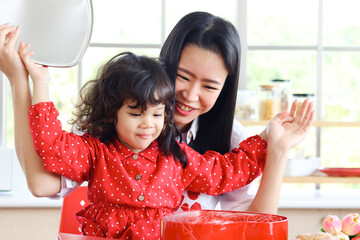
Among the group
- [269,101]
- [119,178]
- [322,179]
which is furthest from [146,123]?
[322,179]

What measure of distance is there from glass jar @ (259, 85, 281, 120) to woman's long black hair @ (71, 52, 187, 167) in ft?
5.17

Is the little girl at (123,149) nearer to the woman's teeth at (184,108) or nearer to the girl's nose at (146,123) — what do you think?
the girl's nose at (146,123)

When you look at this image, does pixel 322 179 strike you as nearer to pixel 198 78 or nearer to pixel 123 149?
pixel 198 78

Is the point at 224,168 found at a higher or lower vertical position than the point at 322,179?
higher

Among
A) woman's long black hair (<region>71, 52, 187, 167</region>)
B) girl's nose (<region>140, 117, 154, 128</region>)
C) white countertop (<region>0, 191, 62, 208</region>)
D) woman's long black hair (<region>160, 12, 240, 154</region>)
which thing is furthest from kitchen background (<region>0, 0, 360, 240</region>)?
girl's nose (<region>140, 117, 154, 128</region>)

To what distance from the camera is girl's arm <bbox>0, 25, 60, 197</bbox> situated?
3.90ft

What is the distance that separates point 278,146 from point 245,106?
65.1 inches

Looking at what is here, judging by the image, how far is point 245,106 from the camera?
3064 mm

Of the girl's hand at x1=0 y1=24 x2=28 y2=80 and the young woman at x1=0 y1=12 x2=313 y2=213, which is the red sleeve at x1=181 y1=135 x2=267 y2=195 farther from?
the girl's hand at x1=0 y1=24 x2=28 y2=80

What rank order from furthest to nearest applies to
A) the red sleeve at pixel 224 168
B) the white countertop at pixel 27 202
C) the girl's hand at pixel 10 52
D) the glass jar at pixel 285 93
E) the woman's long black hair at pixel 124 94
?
1. the glass jar at pixel 285 93
2. the white countertop at pixel 27 202
3. the red sleeve at pixel 224 168
4. the woman's long black hair at pixel 124 94
5. the girl's hand at pixel 10 52

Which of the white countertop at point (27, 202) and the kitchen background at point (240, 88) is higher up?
the kitchen background at point (240, 88)

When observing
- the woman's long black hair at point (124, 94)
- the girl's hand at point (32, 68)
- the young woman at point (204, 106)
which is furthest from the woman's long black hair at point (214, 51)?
the girl's hand at point (32, 68)

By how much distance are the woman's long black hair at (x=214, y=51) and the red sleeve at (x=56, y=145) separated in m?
0.31

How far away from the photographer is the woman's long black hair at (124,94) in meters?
1.28
